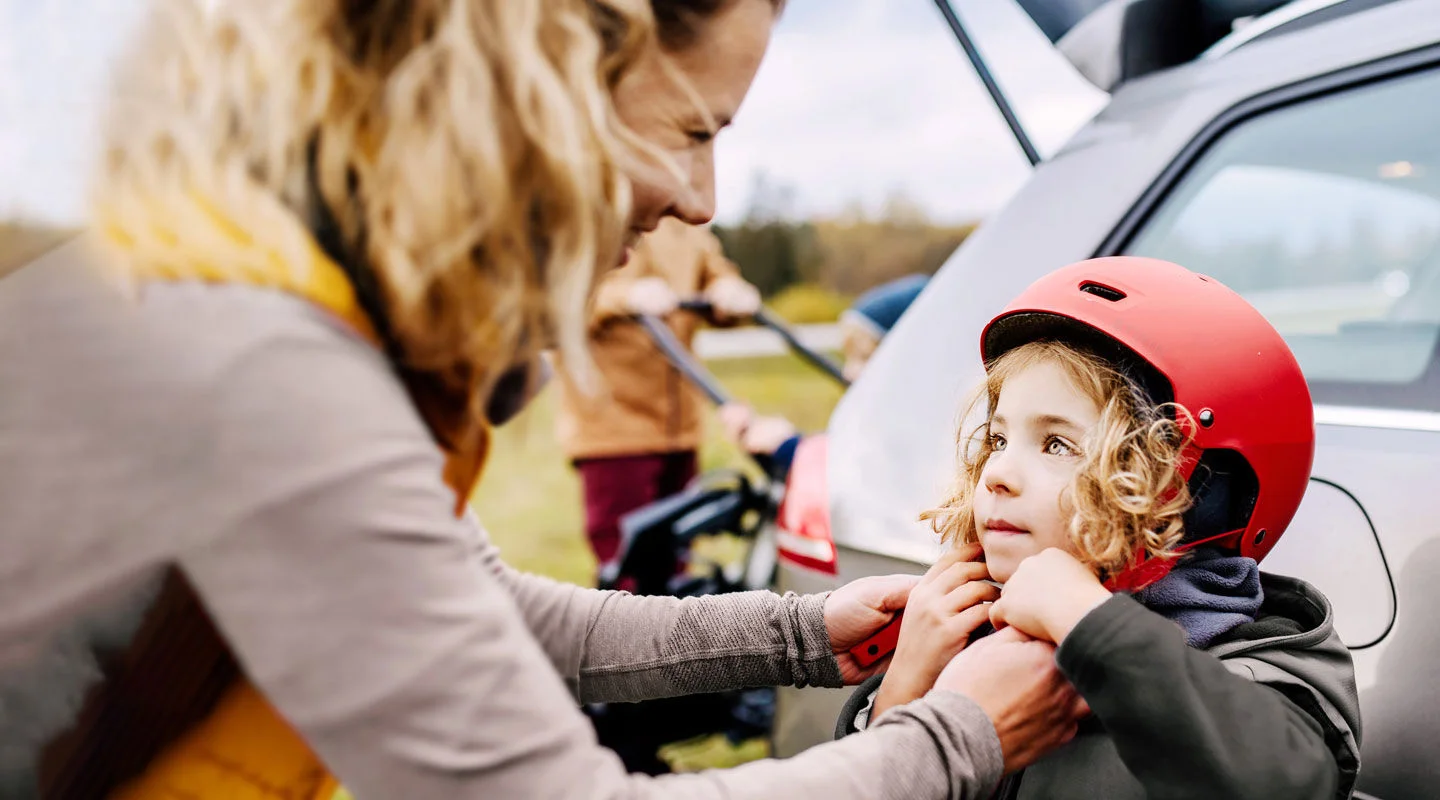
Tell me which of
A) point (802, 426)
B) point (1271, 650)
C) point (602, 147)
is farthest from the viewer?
point (802, 426)

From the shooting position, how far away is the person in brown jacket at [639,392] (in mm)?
4484

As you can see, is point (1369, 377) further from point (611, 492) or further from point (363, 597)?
point (611, 492)

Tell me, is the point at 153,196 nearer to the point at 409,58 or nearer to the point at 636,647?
the point at 409,58

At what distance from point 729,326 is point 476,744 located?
3.75 meters

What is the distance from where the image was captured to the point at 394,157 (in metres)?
0.97

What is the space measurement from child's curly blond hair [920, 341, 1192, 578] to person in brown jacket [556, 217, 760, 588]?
10.00 feet

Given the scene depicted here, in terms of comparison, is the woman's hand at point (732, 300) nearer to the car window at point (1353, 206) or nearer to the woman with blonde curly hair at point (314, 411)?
the car window at point (1353, 206)

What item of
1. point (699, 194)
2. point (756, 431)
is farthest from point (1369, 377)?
point (756, 431)

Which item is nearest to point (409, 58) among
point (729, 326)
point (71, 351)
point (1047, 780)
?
point (71, 351)

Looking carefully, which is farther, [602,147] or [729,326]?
[729,326]

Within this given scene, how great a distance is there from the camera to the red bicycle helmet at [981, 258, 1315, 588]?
1436 millimetres

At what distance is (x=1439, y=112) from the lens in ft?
6.07

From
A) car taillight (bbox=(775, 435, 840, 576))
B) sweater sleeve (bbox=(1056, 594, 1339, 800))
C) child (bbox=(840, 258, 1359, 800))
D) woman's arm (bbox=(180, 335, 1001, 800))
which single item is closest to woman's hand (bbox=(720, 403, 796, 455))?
car taillight (bbox=(775, 435, 840, 576))

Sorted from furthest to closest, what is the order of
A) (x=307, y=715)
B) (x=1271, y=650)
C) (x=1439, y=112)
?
(x=1439, y=112), (x=1271, y=650), (x=307, y=715)
